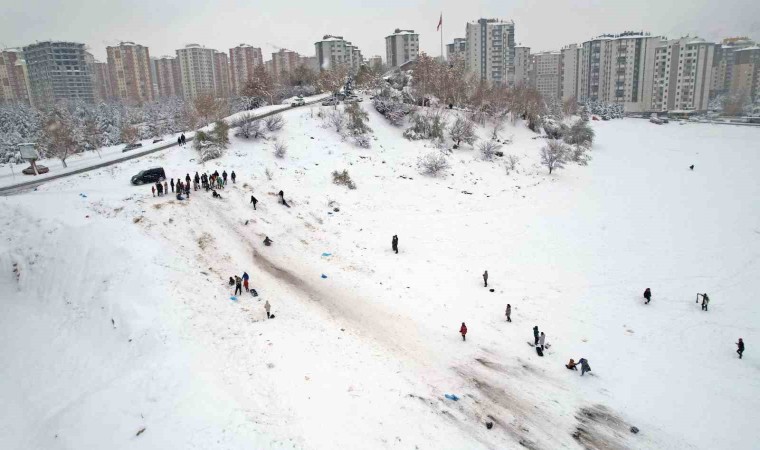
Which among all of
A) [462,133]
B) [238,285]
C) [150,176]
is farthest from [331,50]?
[238,285]

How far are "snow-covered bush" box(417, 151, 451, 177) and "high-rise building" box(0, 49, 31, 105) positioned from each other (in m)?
137

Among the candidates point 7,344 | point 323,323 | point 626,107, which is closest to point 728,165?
point 323,323

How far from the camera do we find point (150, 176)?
1197 inches

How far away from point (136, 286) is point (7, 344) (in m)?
5.18

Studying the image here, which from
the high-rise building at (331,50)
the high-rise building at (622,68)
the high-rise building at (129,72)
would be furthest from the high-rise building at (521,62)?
the high-rise building at (129,72)

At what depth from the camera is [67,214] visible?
2378 centimetres

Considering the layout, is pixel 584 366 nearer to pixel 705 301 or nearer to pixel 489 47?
pixel 705 301

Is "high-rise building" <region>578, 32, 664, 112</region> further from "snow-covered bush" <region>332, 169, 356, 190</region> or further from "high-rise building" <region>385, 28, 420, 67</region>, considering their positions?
"snow-covered bush" <region>332, 169, 356, 190</region>

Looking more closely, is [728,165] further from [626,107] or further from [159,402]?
[626,107]

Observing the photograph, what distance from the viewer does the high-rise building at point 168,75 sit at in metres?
152

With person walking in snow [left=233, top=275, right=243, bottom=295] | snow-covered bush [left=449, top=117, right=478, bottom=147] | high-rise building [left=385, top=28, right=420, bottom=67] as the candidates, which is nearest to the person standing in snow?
person walking in snow [left=233, top=275, right=243, bottom=295]

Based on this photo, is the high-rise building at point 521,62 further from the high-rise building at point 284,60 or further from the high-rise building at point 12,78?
the high-rise building at point 12,78

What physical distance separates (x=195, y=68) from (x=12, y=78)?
51654 millimetres

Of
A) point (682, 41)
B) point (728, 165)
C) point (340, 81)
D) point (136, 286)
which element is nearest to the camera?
point (136, 286)
